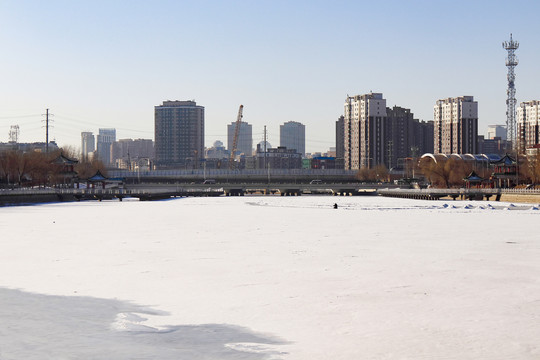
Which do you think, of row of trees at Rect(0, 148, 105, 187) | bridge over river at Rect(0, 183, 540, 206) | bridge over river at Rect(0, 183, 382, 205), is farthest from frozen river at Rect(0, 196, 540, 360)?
row of trees at Rect(0, 148, 105, 187)

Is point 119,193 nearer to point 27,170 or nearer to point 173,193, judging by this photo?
point 173,193

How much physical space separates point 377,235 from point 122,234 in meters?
15.9

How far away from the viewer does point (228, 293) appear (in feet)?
68.3

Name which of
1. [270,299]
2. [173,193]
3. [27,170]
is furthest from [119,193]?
[270,299]

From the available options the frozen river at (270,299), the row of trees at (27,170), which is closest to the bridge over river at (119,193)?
the row of trees at (27,170)

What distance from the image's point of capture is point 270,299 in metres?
19.9

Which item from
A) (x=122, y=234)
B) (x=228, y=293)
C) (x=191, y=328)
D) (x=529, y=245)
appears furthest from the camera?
(x=122, y=234)

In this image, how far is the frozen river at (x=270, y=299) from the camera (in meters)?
14.6

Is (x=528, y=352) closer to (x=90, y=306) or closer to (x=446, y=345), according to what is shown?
(x=446, y=345)

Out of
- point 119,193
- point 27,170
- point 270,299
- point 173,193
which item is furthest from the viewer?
point 173,193

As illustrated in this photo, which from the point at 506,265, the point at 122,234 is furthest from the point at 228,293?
the point at 122,234

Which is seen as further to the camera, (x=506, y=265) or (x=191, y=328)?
(x=506, y=265)

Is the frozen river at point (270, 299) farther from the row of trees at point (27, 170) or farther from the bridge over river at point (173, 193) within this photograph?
the row of trees at point (27, 170)

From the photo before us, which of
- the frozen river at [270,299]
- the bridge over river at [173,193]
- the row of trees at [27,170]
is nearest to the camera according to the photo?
the frozen river at [270,299]
